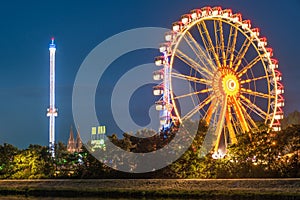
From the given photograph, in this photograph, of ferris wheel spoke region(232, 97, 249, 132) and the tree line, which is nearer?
the tree line

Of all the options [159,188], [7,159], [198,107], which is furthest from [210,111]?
[7,159]

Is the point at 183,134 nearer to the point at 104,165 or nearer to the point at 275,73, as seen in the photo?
the point at 104,165

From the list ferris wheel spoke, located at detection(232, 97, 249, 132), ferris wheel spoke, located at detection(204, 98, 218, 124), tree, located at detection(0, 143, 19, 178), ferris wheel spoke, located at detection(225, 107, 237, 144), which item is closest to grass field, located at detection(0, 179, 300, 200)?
tree, located at detection(0, 143, 19, 178)

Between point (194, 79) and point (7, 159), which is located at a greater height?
point (194, 79)

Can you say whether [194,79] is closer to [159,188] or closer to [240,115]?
[240,115]

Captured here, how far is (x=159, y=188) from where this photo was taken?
31.1m

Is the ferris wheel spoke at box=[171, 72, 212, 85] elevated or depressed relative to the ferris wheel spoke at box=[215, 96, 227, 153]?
elevated

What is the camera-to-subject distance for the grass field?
27.5m

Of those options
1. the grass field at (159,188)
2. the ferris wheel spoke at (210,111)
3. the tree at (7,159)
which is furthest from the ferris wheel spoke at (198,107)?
the tree at (7,159)

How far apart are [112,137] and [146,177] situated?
4622mm

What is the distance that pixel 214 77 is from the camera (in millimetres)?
37812

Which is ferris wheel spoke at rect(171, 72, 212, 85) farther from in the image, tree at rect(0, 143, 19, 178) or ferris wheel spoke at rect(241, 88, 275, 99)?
tree at rect(0, 143, 19, 178)

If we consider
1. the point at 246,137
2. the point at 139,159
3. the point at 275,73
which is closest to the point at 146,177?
the point at 139,159

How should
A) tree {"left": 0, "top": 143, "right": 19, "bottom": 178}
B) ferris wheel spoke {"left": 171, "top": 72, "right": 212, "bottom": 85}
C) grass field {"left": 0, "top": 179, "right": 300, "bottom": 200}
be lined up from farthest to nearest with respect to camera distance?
1. tree {"left": 0, "top": 143, "right": 19, "bottom": 178}
2. ferris wheel spoke {"left": 171, "top": 72, "right": 212, "bottom": 85}
3. grass field {"left": 0, "top": 179, "right": 300, "bottom": 200}
